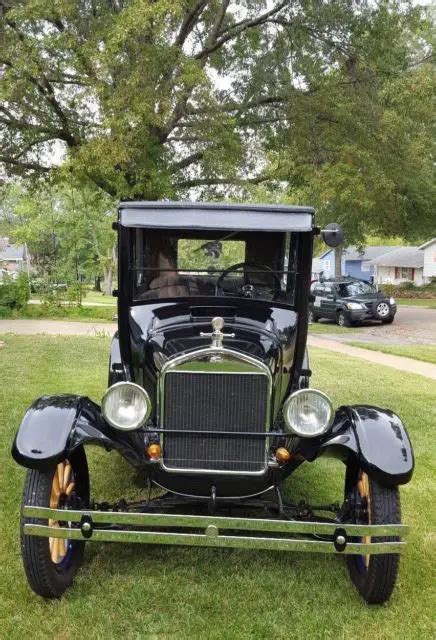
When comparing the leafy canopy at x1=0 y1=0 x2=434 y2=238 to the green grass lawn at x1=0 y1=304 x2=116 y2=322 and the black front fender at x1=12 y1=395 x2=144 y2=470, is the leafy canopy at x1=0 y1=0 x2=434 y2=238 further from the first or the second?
the black front fender at x1=12 y1=395 x2=144 y2=470

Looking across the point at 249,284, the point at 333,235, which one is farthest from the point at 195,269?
the point at 333,235

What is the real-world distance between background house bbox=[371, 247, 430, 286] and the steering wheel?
42.9 metres

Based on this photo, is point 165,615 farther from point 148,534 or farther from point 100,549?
point 100,549

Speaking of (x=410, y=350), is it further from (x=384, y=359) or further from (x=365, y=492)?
(x=365, y=492)

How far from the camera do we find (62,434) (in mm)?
3117

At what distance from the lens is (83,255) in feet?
154

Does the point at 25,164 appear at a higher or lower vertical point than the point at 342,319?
higher

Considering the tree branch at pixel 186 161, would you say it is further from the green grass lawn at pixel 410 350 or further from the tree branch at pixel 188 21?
the green grass lawn at pixel 410 350

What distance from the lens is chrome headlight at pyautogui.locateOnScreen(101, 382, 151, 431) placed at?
309 cm

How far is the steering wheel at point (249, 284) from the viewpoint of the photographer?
410 centimetres

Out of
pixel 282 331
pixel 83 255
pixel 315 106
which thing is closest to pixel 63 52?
pixel 315 106

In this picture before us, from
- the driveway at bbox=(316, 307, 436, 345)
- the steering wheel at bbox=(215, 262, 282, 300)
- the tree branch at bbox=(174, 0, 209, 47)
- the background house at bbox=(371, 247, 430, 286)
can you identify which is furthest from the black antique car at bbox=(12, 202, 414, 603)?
the background house at bbox=(371, 247, 430, 286)

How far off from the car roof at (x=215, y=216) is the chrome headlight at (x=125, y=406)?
3.47 ft

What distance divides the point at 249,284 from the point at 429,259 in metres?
40.8
